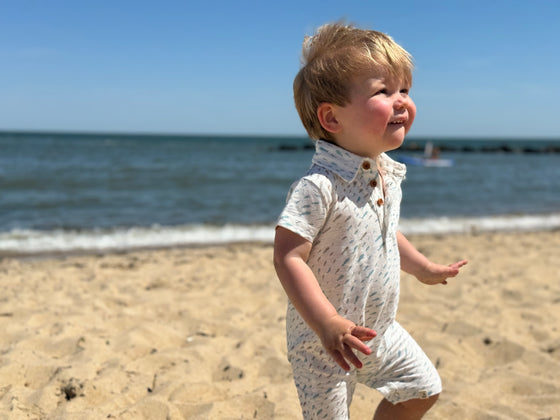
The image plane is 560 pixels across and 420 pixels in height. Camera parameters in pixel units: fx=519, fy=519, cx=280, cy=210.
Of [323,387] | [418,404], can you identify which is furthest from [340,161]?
[418,404]

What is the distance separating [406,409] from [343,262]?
625mm

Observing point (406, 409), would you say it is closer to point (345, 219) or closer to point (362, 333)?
point (362, 333)

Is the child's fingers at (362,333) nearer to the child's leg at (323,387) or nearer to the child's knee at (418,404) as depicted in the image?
the child's leg at (323,387)

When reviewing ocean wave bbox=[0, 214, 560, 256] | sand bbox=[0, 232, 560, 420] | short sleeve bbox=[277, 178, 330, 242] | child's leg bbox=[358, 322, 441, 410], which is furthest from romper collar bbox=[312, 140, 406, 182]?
ocean wave bbox=[0, 214, 560, 256]

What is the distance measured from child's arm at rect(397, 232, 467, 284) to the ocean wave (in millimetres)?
5607

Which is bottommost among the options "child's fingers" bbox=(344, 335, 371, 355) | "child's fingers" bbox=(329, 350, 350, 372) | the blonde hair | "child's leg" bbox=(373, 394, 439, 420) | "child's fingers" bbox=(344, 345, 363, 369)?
"child's leg" bbox=(373, 394, 439, 420)

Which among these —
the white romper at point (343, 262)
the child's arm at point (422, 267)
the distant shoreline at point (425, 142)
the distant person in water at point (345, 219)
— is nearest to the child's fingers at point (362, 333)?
the distant person in water at point (345, 219)

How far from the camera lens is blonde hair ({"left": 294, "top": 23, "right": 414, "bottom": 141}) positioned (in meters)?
1.53

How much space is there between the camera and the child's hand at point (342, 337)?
1334 mm

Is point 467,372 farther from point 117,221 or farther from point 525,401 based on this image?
point 117,221

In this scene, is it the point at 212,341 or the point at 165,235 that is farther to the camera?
the point at 165,235

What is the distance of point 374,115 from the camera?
1.53m

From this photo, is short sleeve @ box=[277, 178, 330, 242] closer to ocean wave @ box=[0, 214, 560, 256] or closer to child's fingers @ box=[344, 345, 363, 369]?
child's fingers @ box=[344, 345, 363, 369]

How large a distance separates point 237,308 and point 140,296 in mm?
898
